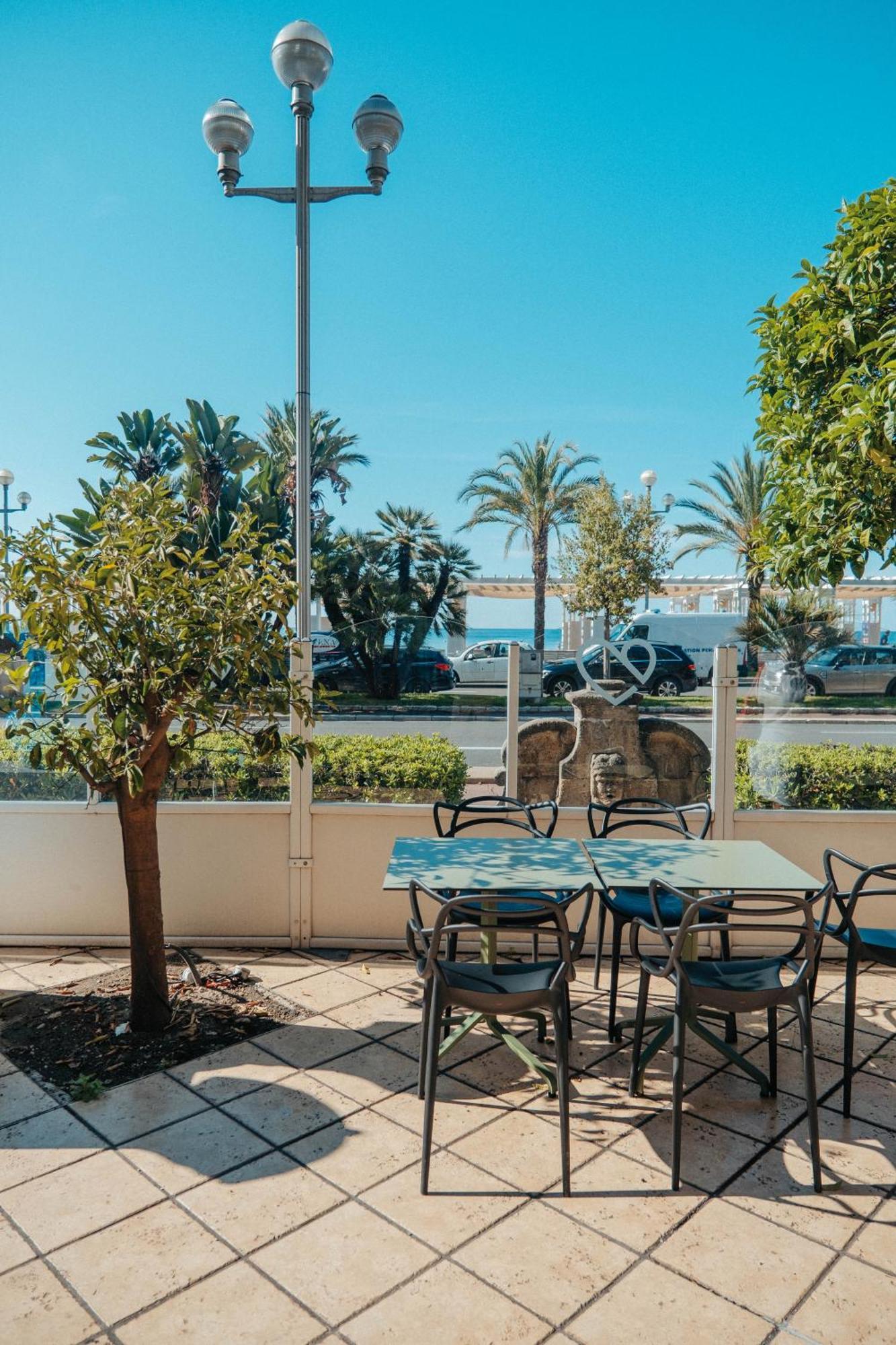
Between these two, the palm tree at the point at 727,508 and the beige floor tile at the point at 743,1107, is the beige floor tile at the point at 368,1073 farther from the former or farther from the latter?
the palm tree at the point at 727,508

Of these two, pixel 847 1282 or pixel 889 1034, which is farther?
pixel 889 1034

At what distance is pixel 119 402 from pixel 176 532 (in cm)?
1393

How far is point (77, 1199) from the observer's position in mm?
2436

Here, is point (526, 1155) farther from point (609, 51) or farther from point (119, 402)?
point (119, 402)

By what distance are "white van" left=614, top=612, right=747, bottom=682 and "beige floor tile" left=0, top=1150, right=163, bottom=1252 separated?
3.41m

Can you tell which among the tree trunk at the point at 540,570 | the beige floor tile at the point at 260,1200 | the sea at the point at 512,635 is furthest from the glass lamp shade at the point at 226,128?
the tree trunk at the point at 540,570

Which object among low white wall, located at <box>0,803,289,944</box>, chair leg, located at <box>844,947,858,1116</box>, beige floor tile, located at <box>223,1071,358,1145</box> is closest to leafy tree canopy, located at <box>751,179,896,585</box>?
chair leg, located at <box>844,947,858,1116</box>

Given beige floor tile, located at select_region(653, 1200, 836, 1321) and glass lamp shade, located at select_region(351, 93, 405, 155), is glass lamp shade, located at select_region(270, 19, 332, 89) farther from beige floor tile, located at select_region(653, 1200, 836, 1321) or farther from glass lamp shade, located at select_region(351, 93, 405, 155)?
beige floor tile, located at select_region(653, 1200, 836, 1321)

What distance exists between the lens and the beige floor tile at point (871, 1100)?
2902mm

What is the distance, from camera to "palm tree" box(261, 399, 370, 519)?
846 inches

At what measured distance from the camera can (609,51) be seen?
5707mm

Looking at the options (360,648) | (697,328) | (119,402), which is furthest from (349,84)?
(119,402)

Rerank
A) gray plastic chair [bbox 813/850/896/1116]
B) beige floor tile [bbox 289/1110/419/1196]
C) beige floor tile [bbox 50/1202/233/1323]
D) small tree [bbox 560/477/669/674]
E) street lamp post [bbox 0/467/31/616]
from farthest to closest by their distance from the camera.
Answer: small tree [bbox 560/477/669/674], street lamp post [bbox 0/467/31/616], gray plastic chair [bbox 813/850/896/1116], beige floor tile [bbox 289/1110/419/1196], beige floor tile [bbox 50/1202/233/1323]

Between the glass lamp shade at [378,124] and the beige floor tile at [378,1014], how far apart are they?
407 centimetres
